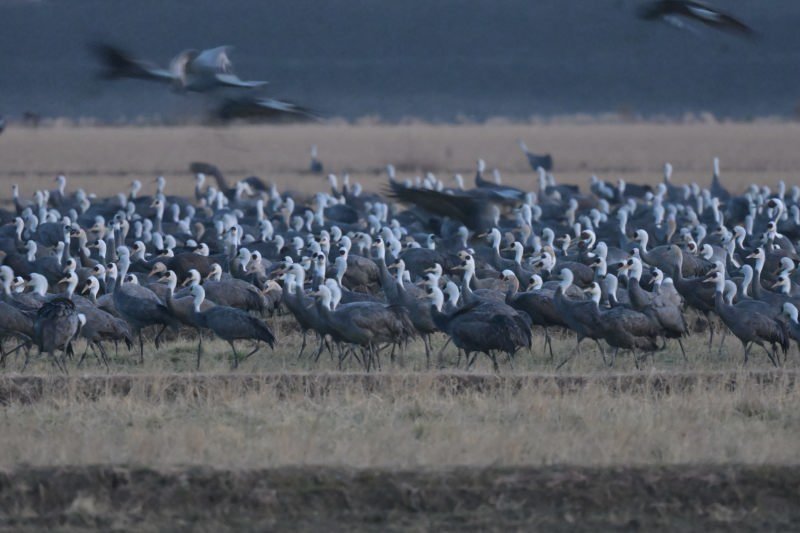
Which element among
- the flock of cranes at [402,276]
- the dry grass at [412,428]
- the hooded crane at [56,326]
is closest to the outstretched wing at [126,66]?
the dry grass at [412,428]

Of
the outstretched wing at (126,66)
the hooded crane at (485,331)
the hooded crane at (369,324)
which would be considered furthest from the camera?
the hooded crane at (369,324)

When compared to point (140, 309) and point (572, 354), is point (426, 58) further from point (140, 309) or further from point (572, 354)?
point (572, 354)

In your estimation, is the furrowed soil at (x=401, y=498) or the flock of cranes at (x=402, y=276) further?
the flock of cranes at (x=402, y=276)

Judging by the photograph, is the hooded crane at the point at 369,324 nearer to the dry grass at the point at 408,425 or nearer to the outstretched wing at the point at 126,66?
the dry grass at the point at 408,425

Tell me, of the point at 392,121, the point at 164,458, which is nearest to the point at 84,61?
the point at 392,121

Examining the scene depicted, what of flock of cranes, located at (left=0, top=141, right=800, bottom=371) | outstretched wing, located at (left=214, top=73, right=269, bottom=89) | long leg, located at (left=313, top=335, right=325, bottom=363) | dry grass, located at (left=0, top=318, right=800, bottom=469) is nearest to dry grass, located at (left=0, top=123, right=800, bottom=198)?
flock of cranes, located at (left=0, top=141, right=800, bottom=371)

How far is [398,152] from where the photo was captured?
51938mm

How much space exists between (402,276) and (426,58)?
63336 millimetres

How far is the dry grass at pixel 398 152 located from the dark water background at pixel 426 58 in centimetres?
614

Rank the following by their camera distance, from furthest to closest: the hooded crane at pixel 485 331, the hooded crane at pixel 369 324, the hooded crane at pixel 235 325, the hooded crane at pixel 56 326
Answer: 1. the hooded crane at pixel 235 325
2. the hooded crane at pixel 369 324
3. the hooded crane at pixel 485 331
4. the hooded crane at pixel 56 326

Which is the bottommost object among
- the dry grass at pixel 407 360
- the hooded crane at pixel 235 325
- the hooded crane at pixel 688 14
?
the dry grass at pixel 407 360

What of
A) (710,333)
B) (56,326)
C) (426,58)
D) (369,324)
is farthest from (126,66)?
(426,58)

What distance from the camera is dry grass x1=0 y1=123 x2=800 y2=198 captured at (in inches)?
1597

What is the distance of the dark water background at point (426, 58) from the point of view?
74.8 meters
